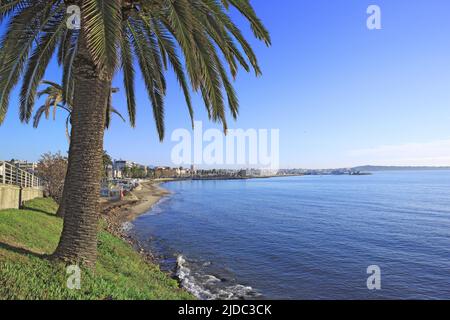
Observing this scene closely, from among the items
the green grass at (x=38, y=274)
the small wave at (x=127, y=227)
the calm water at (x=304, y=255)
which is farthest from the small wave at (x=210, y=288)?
the small wave at (x=127, y=227)

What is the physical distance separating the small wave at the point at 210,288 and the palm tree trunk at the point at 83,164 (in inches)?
267

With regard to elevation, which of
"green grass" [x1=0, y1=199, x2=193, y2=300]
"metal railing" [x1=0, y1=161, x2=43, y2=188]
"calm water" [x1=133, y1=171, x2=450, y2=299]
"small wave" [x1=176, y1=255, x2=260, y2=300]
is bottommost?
"calm water" [x1=133, y1=171, x2=450, y2=299]

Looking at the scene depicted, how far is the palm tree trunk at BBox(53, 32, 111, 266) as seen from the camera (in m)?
7.24

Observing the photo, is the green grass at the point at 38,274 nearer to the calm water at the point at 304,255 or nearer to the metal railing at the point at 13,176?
the metal railing at the point at 13,176

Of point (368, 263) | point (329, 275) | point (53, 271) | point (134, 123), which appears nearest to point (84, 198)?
point (53, 271)

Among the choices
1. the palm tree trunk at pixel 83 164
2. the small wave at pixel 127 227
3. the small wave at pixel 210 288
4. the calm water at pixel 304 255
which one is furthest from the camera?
the small wave at pixel 127 227

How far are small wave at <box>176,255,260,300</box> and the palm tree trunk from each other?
678 centimetres

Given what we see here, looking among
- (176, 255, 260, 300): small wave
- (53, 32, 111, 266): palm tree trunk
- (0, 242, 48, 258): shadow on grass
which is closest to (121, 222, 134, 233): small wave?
(176, 255, 260, 300): small wave

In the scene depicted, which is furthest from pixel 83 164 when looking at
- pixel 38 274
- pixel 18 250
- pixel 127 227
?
pixel 127 227

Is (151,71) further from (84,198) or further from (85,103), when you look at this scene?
(84,198)

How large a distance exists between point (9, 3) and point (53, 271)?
629 cm

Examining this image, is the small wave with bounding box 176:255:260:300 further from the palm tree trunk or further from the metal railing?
the metal railing

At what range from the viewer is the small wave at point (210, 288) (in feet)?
43.3

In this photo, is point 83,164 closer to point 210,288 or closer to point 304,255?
point 210,288
